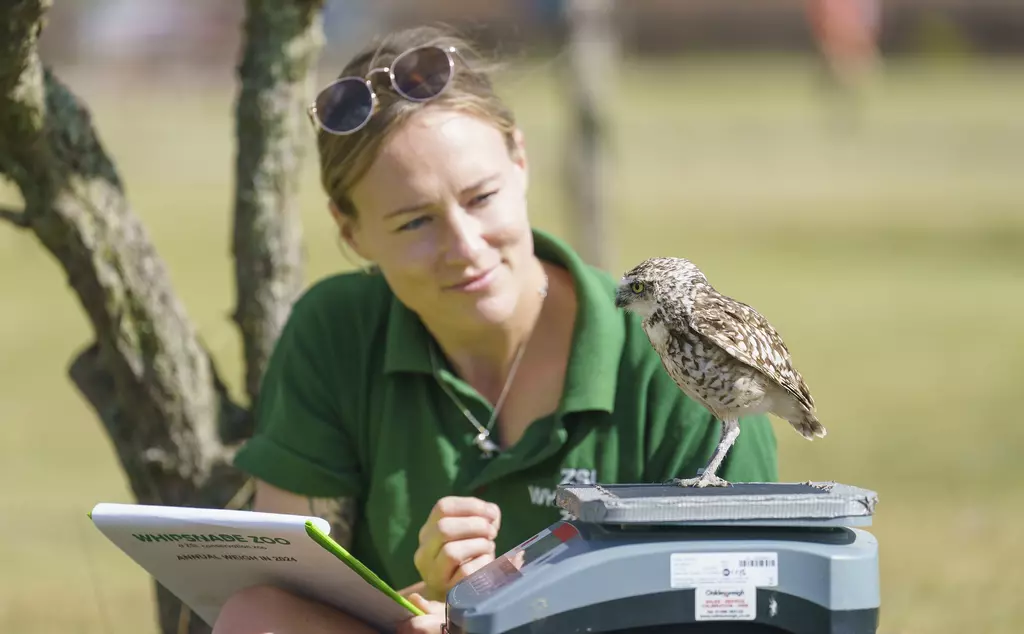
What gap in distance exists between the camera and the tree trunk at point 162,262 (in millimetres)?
3484

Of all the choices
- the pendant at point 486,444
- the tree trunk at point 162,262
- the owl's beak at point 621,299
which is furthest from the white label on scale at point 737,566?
the tree trunk at point 162,262

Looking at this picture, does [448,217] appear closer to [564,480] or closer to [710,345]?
→ [564,480]

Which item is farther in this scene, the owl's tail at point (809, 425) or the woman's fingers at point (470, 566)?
the woman's fingers at point (470, 566)

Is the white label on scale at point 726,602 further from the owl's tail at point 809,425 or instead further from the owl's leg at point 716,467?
the owl's tail at point 809,425

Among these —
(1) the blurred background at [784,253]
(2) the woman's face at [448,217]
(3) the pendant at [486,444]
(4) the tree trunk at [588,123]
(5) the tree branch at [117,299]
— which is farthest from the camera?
(4) the tree trunk at [588,123]

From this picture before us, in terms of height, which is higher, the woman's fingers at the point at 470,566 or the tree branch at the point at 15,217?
the tree branch at the point at 15,217

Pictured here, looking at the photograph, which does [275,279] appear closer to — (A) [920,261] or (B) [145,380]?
(B) [145,380]

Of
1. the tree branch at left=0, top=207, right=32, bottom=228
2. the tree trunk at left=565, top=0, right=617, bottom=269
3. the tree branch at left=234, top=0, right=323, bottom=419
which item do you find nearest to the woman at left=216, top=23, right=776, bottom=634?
the tree branch at left=234, top=0, right=323, bottom=419

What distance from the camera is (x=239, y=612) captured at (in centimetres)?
263

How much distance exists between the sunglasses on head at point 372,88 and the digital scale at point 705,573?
1.09m

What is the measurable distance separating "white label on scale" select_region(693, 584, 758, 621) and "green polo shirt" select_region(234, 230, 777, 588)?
64cm

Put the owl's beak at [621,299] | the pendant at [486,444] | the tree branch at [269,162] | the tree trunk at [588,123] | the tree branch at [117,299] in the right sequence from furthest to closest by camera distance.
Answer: the tree trunk at [588,123], the tree branch at [269,162], the tree branch at [117,299], the pendant at [486,444], the owl's beak at [621,299]

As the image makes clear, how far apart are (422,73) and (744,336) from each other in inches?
39.0

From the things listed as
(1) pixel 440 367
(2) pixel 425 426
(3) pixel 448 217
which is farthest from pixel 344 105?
(2) pixel 425 426
